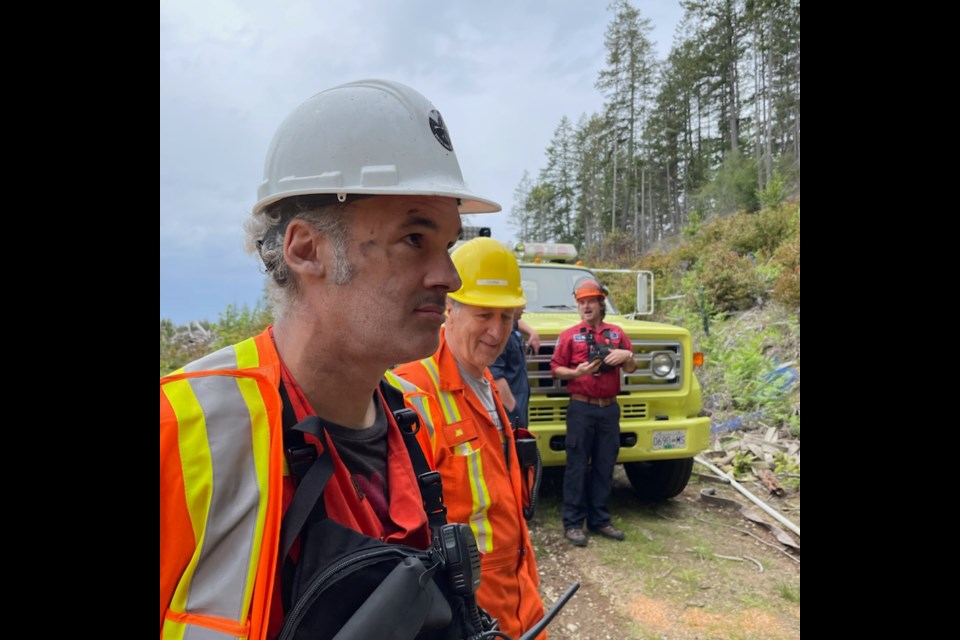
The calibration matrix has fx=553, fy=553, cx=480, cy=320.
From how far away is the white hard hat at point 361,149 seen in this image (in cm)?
122

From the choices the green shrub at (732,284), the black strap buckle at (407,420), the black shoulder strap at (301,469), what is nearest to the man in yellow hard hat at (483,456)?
the black strap buckle at (407,420)

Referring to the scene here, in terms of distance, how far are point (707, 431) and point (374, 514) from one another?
15.6ft

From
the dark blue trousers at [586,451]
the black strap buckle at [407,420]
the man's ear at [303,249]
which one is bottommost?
the dark blue trousers at [586,451]

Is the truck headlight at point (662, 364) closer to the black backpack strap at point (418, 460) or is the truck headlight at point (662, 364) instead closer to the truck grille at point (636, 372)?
the truck grille at point (636, 372)

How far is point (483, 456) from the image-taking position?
6.96 feet

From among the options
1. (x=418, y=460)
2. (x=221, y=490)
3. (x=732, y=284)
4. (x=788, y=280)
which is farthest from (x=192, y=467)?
(x=732, y=284)

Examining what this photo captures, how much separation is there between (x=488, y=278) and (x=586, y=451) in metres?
2.70

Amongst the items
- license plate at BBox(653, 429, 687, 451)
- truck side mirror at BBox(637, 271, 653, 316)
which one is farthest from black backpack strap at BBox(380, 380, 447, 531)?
truck side mirror at BBox(637, 271, 653, 316)

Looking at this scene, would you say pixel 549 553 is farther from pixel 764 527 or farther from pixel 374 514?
pixel 374 514

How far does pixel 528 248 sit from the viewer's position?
7094 millimetres

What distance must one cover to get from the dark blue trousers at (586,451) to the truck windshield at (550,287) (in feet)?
5.46

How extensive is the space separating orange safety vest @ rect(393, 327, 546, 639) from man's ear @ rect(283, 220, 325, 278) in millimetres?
875

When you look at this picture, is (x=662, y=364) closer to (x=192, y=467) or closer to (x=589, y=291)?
(x=589, y=291)
